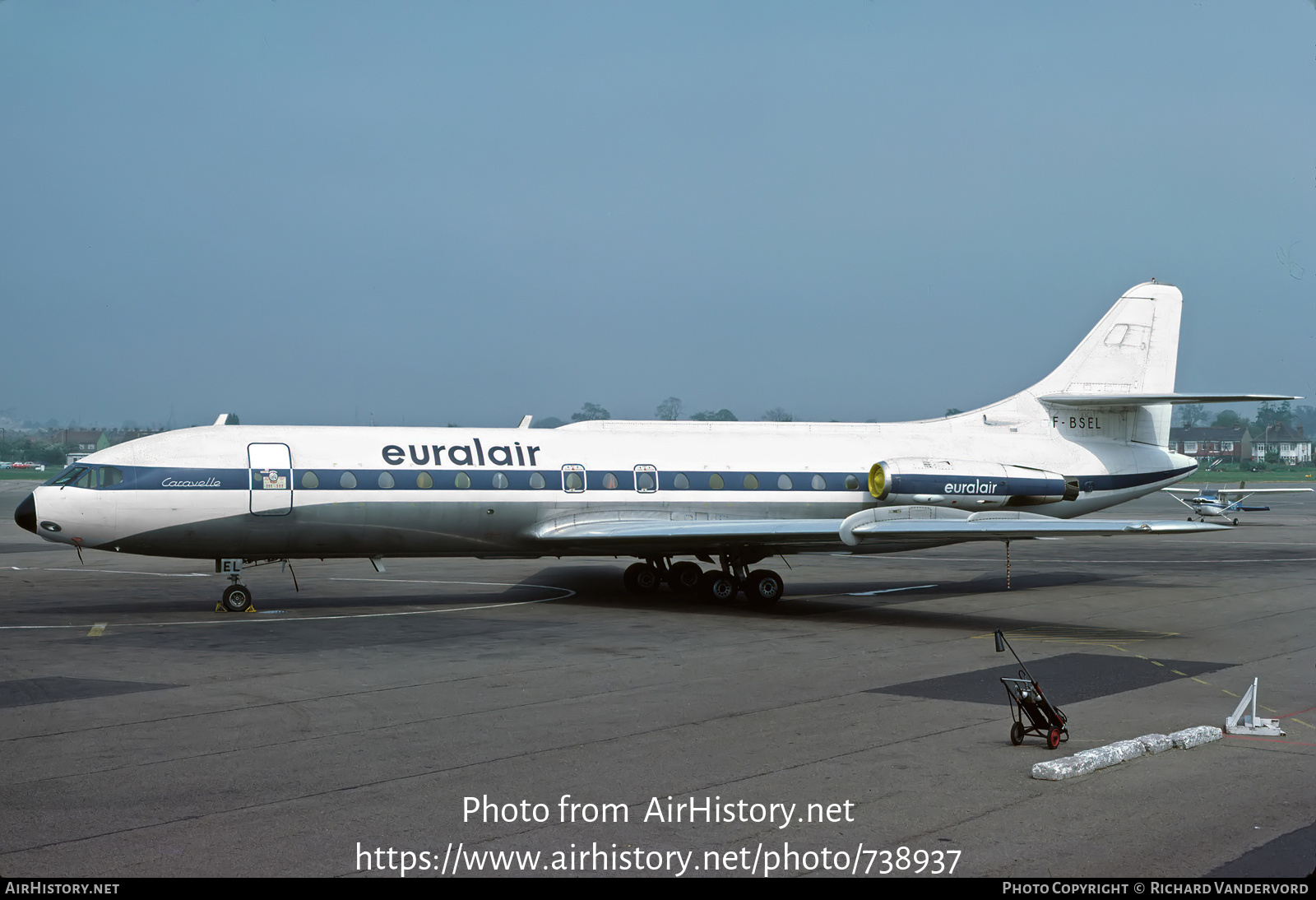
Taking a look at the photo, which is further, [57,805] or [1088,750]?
[1088,750]

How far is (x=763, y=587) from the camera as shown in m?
23.4

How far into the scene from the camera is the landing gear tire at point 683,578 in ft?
82.7

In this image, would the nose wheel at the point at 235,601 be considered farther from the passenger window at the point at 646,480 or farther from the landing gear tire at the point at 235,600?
the passenger window at the point at 646,480

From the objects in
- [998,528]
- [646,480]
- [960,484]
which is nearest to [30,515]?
[646,480]

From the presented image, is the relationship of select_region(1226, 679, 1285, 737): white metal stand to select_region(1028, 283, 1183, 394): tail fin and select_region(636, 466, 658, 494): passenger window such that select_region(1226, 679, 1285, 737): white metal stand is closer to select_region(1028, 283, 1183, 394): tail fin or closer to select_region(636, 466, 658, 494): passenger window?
select_region(636, 466, 658, 494): passenger window

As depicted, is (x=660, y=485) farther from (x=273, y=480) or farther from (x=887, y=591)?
(x=273, y=480)

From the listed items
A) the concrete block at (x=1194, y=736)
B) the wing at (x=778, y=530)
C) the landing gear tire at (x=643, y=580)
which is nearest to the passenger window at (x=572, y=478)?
the wing at (x=778, y=530)

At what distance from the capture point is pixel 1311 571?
30156 mm

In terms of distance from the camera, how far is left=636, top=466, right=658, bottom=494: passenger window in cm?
2377

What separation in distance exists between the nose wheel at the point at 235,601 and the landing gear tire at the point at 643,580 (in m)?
8.12

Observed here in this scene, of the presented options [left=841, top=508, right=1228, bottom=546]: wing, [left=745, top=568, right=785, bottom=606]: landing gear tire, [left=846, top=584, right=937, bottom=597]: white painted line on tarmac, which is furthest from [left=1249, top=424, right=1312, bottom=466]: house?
[left=841, top=508, right=1228, bottom=546]: wing
